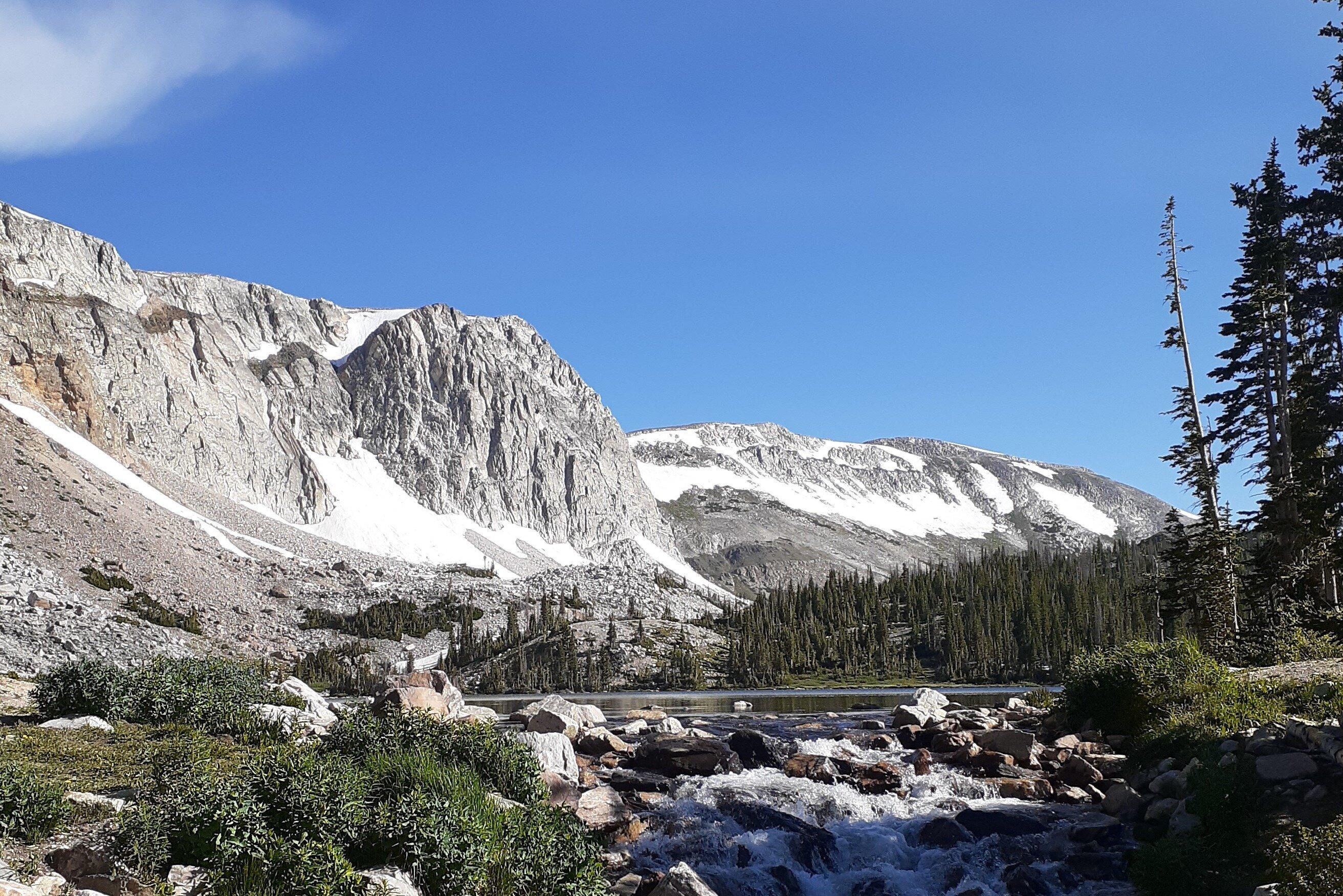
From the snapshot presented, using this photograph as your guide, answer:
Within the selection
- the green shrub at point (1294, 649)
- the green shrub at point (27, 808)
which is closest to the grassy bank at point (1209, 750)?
the green shrub at point (1294, 649)

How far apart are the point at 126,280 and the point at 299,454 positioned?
53.2m

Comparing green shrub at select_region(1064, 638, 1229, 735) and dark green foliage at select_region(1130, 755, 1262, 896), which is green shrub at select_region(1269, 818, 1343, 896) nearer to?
dark green foliage at select_region(1130, 755, 1262, 896)

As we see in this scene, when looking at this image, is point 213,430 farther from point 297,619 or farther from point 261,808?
point 261,808

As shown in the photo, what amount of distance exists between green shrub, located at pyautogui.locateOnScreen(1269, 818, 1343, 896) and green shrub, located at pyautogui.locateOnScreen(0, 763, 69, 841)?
59.8 ft

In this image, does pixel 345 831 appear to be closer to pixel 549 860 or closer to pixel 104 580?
pixel 549 860

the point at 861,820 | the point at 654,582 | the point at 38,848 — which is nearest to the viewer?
the point at 38,848

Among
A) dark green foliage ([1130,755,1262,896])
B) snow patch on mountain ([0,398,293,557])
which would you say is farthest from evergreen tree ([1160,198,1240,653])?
snow patch on mountain ([0,398,293,557])

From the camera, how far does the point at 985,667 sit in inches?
5162

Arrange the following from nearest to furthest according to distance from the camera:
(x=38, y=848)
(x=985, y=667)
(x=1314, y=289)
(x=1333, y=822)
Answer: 1. (x=38, y=848)
2. (x=1333, y=822)
3. (x=1314, y=289)
4. (x=985, y=667)

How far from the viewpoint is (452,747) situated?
20375mm

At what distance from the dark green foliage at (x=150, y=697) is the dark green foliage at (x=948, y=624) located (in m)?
112

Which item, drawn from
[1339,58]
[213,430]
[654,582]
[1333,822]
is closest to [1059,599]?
[654,582]

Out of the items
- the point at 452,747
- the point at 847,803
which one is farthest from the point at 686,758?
the point at 452,747

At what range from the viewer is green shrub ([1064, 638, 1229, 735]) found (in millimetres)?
28734
